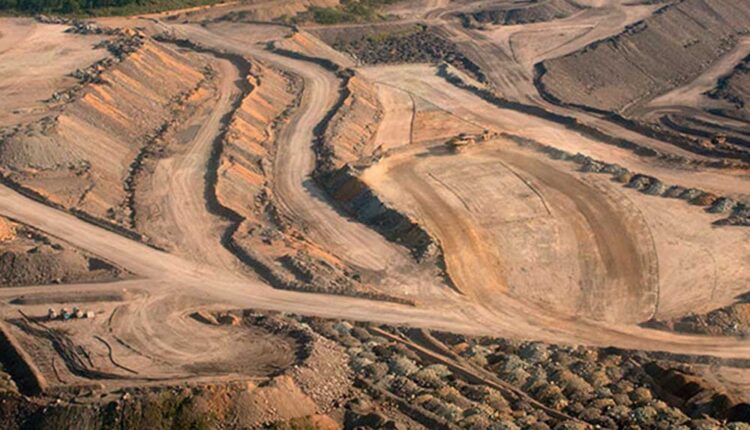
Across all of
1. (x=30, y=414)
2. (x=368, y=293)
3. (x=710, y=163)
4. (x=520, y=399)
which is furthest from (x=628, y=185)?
(x=30, y=414)

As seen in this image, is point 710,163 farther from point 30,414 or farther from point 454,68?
point 30,414

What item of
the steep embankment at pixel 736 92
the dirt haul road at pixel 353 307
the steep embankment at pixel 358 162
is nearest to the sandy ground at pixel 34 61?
the dirt haul road at pixel 353 307

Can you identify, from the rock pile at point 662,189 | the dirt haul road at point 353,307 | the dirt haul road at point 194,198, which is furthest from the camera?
the rock pile at point 662,189

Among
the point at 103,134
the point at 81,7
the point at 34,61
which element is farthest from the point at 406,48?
the point at 103,134

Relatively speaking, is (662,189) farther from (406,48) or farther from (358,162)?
(406,48)

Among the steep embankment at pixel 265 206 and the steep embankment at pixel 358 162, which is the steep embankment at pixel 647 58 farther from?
the steep embankment at pixel 265 206

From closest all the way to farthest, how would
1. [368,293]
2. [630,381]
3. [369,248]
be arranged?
[630,381], [368,293], [369,248]

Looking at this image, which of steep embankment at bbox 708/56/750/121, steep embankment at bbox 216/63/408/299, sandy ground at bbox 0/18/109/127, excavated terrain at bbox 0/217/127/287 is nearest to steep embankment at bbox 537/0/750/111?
steep embankment at bbox 708/56/750/121
